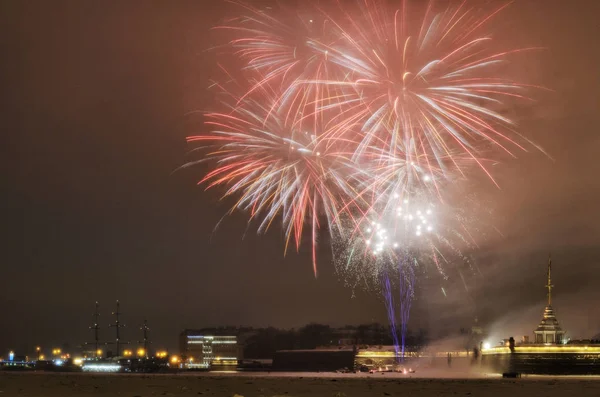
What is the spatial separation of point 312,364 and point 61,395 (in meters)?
125

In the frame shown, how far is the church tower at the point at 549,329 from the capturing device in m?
107

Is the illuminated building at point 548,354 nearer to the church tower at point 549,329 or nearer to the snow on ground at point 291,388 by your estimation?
the church tower at point 549,329

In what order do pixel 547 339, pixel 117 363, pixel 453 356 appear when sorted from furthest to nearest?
pixel 117 363, pixel 453 356, pixel 547 339

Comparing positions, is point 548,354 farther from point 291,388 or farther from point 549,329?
point 291,388

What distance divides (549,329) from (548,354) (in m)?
9.11

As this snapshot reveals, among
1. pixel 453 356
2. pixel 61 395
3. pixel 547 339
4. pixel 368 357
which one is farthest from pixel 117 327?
pixel 61 395

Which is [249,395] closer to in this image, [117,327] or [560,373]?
[560,373]

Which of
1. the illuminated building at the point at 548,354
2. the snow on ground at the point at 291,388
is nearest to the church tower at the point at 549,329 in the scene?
the illuminated building at the point at 548,354

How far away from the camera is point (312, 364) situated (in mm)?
154375

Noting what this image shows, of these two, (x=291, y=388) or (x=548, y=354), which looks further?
(x=548, y=354)

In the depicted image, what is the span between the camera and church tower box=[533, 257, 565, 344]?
351 ft

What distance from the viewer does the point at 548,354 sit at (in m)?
99.3

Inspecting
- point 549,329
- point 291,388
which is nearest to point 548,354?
point 549,329

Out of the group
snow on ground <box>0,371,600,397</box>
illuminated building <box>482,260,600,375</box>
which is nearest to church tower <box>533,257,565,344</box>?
illuminated building <box>482,260,600,375</box>
